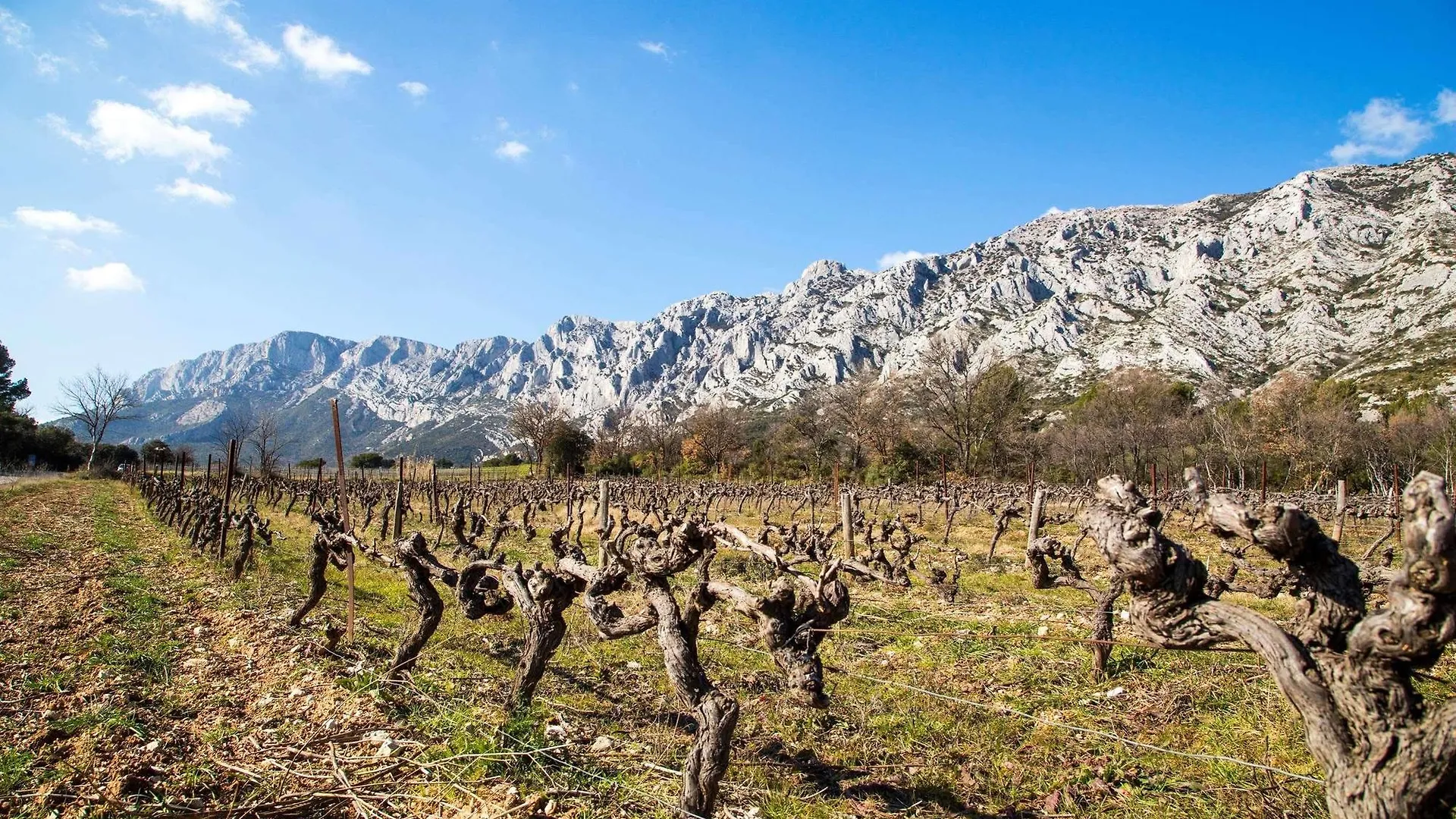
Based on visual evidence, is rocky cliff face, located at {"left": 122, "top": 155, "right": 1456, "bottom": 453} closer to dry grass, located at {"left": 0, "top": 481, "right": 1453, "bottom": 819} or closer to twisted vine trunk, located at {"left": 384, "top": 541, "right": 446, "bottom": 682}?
dry grass, located at {"left": 0, "top": 481, "right": 1453, "bottom": 819}

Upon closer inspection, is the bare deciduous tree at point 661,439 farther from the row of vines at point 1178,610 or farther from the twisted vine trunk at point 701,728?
the twisted vine trunk at point 701,728

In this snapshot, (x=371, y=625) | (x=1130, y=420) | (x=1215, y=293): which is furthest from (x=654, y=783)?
(x=1215, y=293)

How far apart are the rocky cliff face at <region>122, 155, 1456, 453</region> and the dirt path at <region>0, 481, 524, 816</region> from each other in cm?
4814

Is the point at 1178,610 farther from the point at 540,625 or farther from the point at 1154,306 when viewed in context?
the point at 1154,306

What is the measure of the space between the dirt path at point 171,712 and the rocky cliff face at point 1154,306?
48.1 metres

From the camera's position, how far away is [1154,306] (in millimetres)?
102875

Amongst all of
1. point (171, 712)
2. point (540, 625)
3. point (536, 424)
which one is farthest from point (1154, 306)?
point (171, 712)

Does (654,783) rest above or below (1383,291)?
below

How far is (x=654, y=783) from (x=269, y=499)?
3237 cm

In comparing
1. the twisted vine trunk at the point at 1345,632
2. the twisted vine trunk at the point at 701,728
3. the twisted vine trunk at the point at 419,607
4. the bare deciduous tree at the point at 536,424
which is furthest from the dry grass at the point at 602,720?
the bare deciduous tree at the point at 536,424

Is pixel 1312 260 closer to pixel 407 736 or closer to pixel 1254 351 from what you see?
pixel 1254 351

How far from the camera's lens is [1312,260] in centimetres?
9231

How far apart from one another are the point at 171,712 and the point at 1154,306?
4920 inches

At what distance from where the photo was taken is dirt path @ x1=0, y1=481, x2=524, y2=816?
12.9ft
